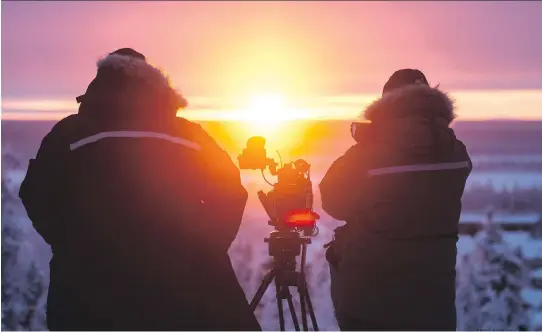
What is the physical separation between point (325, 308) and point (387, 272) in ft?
19.6

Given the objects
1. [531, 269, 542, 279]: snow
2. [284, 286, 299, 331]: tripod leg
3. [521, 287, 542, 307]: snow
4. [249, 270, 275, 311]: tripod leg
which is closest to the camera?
[249, 270, 275, 311]: tripod leg

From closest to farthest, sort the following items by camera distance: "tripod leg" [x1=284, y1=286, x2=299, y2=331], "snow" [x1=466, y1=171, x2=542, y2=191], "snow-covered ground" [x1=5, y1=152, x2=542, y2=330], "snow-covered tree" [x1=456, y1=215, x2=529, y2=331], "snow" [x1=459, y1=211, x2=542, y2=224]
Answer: "tripod leg" [x1=284, y1=286, x2=299, y2=331], "snow-covered ground" [x1=5, y1=152, x2=542, y2=330], "snow-covered tree" [x1=456, y1=215, x2=529, y2=331], "snow" [x1=459, y1=211, x2=542, y2=224], "snow" [x1=466, y1=171, x2=542, y2=191]

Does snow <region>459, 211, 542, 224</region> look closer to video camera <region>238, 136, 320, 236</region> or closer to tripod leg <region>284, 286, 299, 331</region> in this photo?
tripod leg <region>284, 286, 299, 331</region>

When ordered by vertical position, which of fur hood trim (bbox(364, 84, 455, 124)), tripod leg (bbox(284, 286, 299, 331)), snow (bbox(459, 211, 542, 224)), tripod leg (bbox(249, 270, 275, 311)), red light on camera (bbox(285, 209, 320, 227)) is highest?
fur hood trim (bbox(364, 84, 455, 124))

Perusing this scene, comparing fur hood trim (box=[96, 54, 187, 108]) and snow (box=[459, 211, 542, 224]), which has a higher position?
fur hood trim (box=[96, 54, 187, 108])

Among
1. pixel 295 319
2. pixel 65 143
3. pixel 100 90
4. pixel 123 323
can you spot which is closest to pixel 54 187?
pixel 65 143

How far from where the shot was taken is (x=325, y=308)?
939 cm

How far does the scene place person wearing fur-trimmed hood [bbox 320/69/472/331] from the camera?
3.53 m

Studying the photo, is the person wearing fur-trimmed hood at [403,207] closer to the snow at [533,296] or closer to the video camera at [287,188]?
the video camera at [287,188]

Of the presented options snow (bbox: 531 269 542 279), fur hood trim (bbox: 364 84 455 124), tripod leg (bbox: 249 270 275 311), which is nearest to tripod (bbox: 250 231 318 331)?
tripod leg (bbox: 249 270 275 311)

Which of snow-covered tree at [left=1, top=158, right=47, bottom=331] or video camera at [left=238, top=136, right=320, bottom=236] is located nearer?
video camera at [left=238, top=136, right=320, bottom=236]

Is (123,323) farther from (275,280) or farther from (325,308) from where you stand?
(325,308)

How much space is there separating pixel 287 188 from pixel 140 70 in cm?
139

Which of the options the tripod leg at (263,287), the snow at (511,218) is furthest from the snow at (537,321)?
the snow at (511,218)
